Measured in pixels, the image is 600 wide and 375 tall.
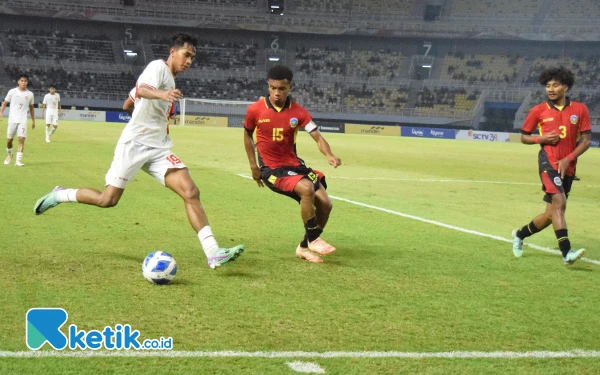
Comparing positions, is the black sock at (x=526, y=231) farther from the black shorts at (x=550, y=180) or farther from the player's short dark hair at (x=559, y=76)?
the player's short dark hair at (x=559, y=76)

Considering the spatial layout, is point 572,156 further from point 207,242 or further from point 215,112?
point 215,112

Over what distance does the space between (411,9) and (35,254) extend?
6639 centimetres

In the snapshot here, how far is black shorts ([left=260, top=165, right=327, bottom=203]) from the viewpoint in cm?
788

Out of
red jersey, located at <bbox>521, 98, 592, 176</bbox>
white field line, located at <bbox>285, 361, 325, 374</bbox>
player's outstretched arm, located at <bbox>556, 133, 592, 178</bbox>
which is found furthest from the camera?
red jersey, located at <bbox>521, 98, 592, 176</bbox>

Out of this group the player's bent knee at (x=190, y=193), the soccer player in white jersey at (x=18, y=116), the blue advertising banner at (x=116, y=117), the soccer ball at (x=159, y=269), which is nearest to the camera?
the soccer ball at (x=159, y=269)

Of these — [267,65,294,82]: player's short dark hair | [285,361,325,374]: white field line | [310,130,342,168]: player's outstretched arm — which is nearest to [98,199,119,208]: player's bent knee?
[267,65,294,82]: player's short dark hair

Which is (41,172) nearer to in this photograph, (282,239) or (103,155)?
(103,155)

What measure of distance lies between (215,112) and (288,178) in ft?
161

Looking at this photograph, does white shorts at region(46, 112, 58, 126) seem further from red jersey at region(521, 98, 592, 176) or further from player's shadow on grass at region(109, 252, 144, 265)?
red jersey at region(521, 98, 592, 176)

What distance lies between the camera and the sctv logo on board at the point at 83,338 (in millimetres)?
4551

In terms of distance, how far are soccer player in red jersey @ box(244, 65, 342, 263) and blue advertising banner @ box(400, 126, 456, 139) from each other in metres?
49.8

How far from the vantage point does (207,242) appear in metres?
6.82

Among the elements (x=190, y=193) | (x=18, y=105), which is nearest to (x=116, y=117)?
(x=18, y=105)

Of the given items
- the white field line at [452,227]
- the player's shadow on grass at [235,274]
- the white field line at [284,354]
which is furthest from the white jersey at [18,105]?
the white field line at [284,354]
